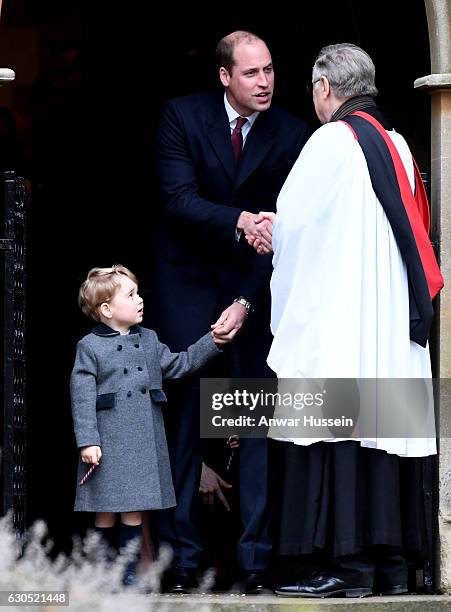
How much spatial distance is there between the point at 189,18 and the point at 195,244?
2.56m

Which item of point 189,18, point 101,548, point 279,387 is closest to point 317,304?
point 279,387

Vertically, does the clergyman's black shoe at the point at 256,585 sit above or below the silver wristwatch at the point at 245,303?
below

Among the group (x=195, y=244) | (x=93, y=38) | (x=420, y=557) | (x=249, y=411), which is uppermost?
(x=93, y=38)

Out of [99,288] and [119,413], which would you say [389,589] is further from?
[99,288]

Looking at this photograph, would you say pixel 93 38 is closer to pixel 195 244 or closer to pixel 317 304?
pixel 195 244

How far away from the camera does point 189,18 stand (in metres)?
9.57

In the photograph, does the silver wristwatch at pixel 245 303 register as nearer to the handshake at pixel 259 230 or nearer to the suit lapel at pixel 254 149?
the handshake at pixel 259 230

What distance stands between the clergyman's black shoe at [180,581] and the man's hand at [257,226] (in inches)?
55.4

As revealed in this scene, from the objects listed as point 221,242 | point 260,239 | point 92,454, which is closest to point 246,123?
point 221,242

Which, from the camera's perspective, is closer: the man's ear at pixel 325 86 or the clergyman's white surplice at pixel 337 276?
the clergyman's white surplice at pixel 337 276

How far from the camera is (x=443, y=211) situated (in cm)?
704

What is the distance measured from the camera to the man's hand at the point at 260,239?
6.98 metres

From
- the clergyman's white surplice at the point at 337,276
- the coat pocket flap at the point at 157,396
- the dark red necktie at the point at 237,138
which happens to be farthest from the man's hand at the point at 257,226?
the coat pocket flap at the point at 157,396

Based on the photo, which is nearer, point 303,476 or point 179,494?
point 303,476
